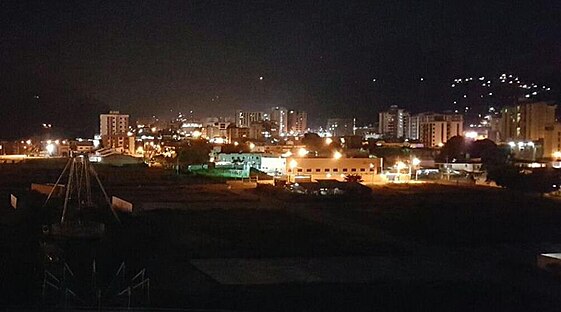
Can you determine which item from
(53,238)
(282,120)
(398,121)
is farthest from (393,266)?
(282,120)

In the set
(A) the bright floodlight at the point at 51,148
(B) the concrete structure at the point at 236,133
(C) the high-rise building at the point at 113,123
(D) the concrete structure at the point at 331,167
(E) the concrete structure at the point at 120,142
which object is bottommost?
(D) the concrete structure at the point at 331,167

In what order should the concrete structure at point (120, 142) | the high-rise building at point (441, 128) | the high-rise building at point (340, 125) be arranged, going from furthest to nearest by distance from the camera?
1. the high-rise building at point (340, 125)
2. the concrete structure at point (120, 142)
3. the high-rise building at point (441, 128)

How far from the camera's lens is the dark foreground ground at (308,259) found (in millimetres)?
3158

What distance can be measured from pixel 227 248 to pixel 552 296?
211 cm

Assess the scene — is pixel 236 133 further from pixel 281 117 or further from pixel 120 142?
pixel 281 117

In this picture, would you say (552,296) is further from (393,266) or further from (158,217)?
(158,217)

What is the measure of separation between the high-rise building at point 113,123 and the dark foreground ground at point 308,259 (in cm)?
2029

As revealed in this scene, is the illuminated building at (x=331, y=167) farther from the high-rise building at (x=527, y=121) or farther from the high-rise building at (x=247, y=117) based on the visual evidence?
the high-rise building at (x=247, y=117)

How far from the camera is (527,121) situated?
18.5 meters

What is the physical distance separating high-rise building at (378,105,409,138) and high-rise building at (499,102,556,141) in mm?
9559

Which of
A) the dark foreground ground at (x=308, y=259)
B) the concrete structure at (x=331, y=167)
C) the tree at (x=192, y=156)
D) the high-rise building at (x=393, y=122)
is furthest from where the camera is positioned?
the high-rise building at (x=393, y=122)

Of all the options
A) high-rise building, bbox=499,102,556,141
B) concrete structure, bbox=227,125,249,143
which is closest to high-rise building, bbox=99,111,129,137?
concrete structure, bbox=227,125,249,143

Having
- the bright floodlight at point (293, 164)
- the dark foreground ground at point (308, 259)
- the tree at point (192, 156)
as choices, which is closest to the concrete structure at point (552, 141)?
the bright floodlight at point (293, 164)

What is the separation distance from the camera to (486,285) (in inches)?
140
